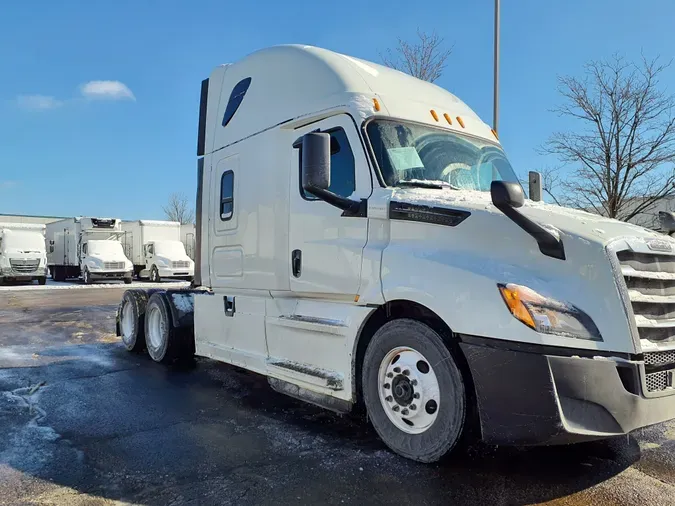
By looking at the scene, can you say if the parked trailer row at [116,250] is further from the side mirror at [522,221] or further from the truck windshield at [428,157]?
the side mirror at [522,221]

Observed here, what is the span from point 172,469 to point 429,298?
2.15 metres

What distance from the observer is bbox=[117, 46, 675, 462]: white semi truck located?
3.19 metres

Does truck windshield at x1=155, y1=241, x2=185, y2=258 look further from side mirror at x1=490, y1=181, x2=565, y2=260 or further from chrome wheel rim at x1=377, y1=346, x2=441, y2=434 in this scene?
side mirror at x1=490, y1=181, x2=565, y2=260

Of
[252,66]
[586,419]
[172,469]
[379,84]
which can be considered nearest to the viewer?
[586,419]

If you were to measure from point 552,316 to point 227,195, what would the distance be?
13.0 ft

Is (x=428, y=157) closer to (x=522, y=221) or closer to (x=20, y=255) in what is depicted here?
(x=522, y=221)

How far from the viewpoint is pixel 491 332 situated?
3.32 metres

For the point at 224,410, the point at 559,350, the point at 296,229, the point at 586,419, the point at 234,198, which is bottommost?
the point at 224,410

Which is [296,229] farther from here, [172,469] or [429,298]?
[172,469]

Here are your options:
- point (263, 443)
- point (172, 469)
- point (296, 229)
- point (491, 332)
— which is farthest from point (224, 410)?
point (491, 332)

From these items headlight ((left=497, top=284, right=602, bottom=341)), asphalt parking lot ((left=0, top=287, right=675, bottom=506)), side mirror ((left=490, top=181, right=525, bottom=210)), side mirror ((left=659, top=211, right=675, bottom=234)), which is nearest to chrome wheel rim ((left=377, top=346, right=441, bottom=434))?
asphalt parking lot ((left=0, top=287, right=675, bottom=506))

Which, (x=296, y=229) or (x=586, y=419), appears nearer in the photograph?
(x=586, y=419)

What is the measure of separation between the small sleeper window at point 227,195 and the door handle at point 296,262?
1320mm

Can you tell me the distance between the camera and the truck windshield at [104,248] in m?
27.7
